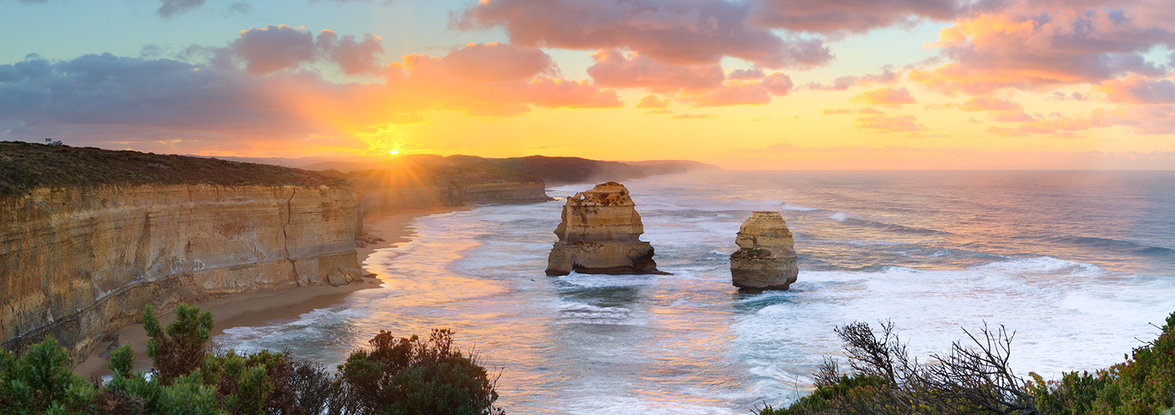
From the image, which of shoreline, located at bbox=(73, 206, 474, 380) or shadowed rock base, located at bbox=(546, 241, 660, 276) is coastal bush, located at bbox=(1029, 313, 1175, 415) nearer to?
shoreline, located at bbox=(73, 206, 474, 380)

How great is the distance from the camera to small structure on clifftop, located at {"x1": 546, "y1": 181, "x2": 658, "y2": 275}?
2886 cm

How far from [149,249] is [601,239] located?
16247 millimetres

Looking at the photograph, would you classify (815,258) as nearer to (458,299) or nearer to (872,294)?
(872,294)

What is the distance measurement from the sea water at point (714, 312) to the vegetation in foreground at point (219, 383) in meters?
3.04

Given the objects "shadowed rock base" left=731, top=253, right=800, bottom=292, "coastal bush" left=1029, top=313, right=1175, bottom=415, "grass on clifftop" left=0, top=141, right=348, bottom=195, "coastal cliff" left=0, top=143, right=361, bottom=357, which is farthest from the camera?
"shadowed rock base" left=731, top=253, right=800, bottom=292

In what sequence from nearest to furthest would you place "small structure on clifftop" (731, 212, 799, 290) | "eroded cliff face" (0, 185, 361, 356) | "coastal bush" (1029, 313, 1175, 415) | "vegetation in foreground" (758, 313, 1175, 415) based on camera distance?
"coastal bush" (1029, 313, 1175, 415) → "vegetation in foreground" (758, 313, 1175, 415) → "eroded cliff face" (0, 185, 361, 356) → "small structure on clifftop" (731, 212, 799, 290)

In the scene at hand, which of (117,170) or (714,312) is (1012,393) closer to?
(714,312)

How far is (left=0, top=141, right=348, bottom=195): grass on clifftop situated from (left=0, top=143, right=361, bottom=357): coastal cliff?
5 centimetres

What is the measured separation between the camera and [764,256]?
2539cm

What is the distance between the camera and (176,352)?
8359mm

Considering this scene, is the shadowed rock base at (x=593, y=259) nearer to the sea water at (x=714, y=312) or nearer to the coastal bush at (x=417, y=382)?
the sea water at (x=714, y=312)

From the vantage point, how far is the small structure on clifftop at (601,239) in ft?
94.7

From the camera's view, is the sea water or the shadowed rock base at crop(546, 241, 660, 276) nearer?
the sea water

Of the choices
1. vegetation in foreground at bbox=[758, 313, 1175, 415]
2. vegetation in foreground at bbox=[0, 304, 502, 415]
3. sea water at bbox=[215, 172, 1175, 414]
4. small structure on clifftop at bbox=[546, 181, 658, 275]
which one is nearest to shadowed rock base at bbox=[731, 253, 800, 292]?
sea water at bbox=[215, 172, 1175, 414]
